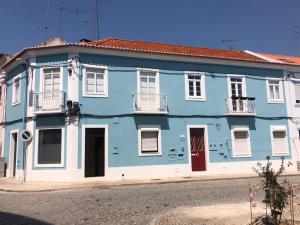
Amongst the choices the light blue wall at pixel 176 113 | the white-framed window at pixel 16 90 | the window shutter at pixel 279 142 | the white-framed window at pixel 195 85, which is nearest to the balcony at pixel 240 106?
the light blue wall at pixel 176 113

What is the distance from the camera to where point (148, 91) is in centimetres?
1953

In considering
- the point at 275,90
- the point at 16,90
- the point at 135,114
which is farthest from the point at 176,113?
the point at 16,90

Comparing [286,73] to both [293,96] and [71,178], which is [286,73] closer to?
[293,96]

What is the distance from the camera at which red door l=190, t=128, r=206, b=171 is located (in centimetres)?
2005

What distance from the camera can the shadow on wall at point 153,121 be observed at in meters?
18.9

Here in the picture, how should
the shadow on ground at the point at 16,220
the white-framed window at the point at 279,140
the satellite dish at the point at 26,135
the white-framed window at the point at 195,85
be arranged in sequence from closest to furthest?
the shadow on ground at the point at 16,220
the satellite dish at the point at 26,135
the white-framed window at the point at 195,85
the white-framed window at the point at 279,140

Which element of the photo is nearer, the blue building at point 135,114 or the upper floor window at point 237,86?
the blue building at point 135,114

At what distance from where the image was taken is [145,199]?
11.1 meters

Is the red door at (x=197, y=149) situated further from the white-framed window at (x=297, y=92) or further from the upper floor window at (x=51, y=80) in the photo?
the upper floor window at (x=51, y=80)

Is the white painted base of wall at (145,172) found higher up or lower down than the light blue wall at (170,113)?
lower down

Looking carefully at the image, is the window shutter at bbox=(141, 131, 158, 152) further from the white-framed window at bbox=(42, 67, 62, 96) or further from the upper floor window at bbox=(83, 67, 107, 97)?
the white-framed window at bbox=(42, 67, 62, 96)

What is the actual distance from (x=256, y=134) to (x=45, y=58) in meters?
13.2

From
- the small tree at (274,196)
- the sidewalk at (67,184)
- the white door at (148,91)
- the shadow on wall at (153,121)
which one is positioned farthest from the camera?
the white door at (148,91)

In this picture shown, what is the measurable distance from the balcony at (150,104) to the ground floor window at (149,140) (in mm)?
932
